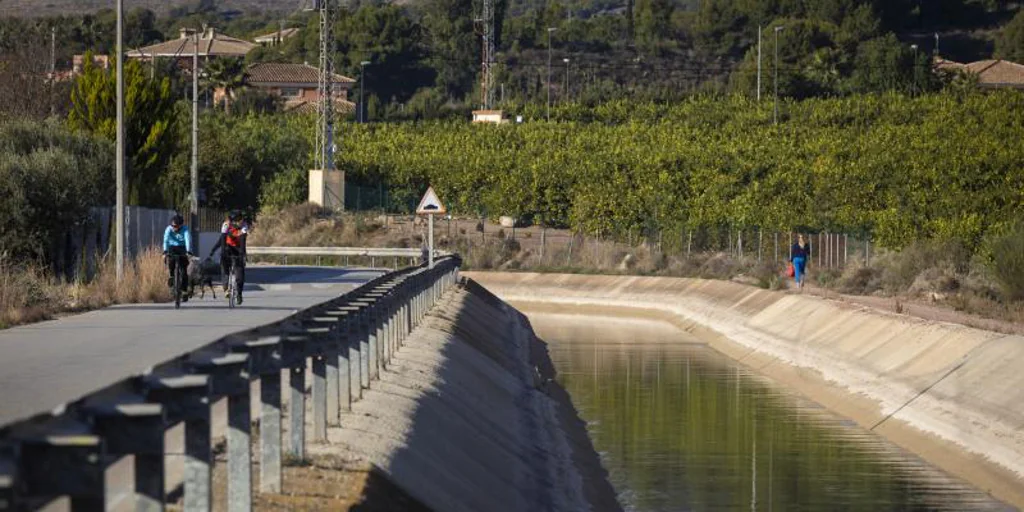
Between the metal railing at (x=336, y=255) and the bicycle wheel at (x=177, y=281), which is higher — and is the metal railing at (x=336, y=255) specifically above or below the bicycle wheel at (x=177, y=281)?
below

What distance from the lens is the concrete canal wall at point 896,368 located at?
1057 inches

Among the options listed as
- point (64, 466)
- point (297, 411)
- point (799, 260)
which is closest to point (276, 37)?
point (799, 260)

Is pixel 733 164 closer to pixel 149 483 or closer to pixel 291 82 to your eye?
pixel 291 82

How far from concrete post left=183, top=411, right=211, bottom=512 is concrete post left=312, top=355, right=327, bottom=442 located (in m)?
6.09

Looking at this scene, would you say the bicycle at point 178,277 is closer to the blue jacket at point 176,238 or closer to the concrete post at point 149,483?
the blue jacket at point 176,238

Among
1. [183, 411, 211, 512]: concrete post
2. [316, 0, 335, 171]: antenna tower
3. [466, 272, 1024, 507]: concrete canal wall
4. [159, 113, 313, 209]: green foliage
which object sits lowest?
[466, 272, 1024, 507]: concrete canal wall

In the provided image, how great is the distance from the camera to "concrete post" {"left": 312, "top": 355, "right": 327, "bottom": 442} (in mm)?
15344

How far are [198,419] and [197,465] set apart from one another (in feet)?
0.89

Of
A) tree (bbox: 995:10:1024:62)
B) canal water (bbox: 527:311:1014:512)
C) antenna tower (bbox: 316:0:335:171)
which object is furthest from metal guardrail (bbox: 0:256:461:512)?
tree (bbox: 995:10:1024:62)

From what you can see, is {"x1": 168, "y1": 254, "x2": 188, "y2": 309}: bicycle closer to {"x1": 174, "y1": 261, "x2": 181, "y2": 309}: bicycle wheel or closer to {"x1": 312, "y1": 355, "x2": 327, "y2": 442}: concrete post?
{"x1": 174, "y1": 261, "x2": 181, "y2": 309}: bicycle wheel

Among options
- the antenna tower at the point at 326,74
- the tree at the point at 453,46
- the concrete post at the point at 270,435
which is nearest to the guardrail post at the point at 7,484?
the concrete post at the point at 270,435

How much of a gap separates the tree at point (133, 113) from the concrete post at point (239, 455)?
52.3m

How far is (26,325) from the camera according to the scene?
31.2 m

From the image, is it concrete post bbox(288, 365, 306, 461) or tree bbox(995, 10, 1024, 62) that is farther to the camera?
tree bbox(995, 10, 1024, 62)
